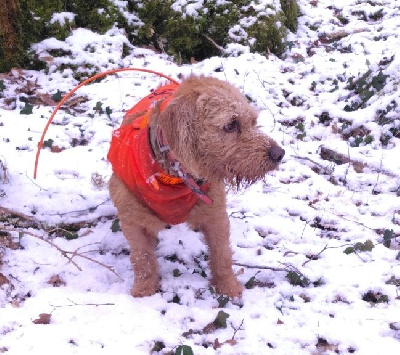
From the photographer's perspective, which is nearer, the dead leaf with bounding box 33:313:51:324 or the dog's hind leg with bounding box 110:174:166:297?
the dead leaf with bounding box 33:313:51:324

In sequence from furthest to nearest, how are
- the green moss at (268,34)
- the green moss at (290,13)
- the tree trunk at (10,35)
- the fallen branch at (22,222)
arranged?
the green moss at (290,13) < the green moss at (268,34) < the tree trunk at (10,35) < the fallen branch at (22,222)

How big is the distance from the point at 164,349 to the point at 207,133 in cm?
139

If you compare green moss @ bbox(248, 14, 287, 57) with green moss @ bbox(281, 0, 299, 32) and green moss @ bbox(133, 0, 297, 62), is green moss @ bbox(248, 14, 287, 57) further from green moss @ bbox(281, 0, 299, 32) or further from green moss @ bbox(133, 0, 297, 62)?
green moss @ bbox(281, 0, 299, 32)

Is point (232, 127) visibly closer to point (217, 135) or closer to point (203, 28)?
Result: point (217, 135)

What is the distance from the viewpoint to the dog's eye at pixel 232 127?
Answer: 2.72m

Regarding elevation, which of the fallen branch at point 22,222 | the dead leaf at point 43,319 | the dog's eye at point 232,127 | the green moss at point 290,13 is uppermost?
the green moss at point 290,13

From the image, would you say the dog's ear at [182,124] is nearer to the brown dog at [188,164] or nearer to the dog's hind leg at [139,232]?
the brown dog at [188,164]

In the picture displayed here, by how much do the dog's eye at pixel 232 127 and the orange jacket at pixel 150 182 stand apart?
499 mm

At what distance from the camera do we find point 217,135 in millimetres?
2732

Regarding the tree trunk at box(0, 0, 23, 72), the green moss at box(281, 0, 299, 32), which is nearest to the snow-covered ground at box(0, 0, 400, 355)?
the tree trunk at box(0, 0, 23, 72)

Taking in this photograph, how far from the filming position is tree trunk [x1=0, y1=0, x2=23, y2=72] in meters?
5.70

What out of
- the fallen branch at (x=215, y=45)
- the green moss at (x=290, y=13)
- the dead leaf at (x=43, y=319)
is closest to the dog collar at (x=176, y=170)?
the dead leaf at (x=43, y=319)

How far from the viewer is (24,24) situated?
19.6 ft

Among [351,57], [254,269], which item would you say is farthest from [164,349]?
[351,57]
